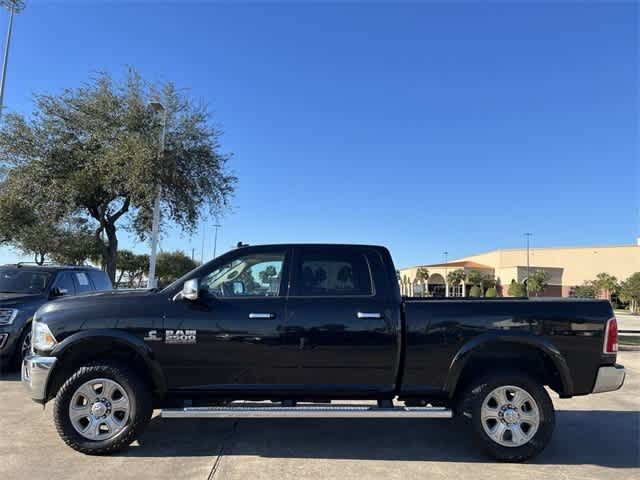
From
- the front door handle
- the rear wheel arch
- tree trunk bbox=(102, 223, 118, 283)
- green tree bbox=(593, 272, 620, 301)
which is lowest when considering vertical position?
the rear wheel arch

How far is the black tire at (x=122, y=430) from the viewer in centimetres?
474

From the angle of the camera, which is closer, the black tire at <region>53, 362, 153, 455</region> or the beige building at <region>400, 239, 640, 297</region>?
the black tire at <region>53, 362, 153, 455</region>

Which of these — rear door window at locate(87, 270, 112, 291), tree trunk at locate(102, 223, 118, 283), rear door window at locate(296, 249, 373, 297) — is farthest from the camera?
tree trunk at locate(102, 223, 118, 283)

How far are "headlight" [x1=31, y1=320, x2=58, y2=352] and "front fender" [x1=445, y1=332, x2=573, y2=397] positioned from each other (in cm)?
385

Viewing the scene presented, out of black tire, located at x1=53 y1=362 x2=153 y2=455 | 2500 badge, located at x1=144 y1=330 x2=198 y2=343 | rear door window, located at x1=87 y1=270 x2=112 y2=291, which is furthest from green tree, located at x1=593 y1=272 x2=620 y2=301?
black tire, located at x1=53 y1=362 x2=153 y2=455

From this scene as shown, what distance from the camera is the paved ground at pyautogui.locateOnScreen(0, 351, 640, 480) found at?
14.6ft

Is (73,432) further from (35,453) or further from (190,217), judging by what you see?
(190,217)

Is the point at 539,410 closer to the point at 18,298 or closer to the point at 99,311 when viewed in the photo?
the point at 99,311

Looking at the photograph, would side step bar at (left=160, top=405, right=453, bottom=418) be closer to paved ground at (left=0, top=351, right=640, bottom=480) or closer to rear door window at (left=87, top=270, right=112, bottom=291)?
paved ground at (left=0, top=351, right=640, bottom=480)

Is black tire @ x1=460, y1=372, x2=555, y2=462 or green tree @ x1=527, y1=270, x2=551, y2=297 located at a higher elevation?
green tree @ x1=527, y1=270, x2=551, y2=297

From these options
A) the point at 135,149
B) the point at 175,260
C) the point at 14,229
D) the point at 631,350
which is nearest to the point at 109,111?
the point at 135,149

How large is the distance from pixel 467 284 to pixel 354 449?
9147 cm

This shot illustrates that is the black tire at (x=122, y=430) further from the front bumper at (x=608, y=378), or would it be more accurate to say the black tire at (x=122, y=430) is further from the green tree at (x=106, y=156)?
the green tree at (x=106, y=156)

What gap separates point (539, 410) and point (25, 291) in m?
8.48
